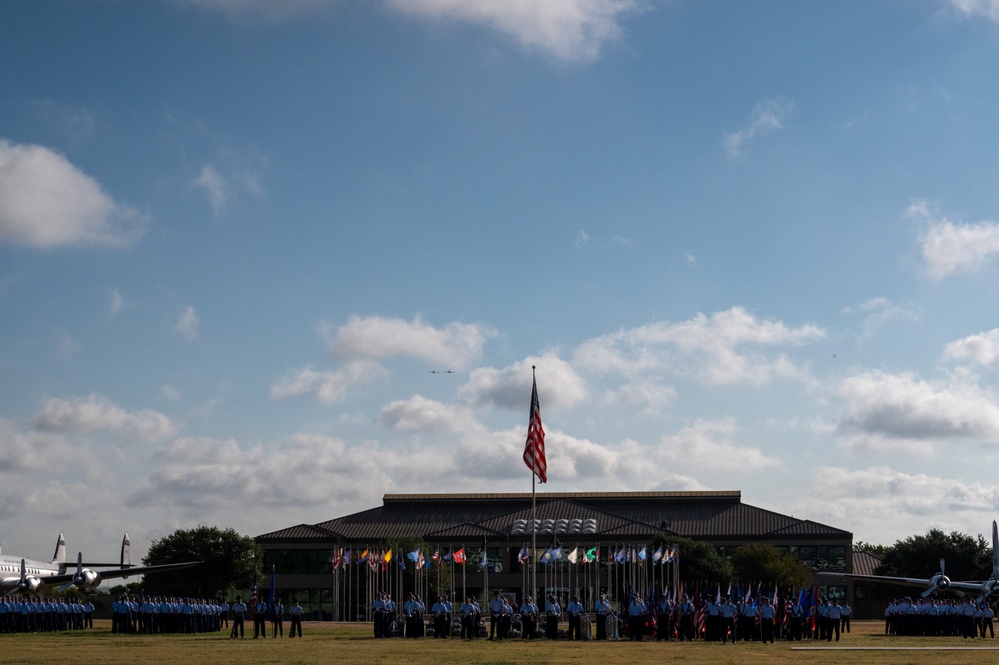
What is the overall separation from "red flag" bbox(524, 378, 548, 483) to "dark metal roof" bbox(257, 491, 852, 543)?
183ft

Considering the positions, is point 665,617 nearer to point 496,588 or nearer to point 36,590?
point 36,590

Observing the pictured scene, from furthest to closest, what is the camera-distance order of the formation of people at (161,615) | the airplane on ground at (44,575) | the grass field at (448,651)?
1. the airplane on ground at (44,575)
2. the formation of people at (161,615)
3. the grass field at (448,651)

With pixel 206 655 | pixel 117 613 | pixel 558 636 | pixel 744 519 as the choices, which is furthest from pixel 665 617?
pixel 744 519

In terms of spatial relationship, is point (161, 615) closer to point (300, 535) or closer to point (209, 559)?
point (209, 559)

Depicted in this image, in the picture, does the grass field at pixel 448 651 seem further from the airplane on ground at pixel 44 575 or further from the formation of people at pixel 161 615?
the airplane on ground at pixel 44 575

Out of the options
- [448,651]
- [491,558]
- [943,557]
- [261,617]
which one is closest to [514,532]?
[491,558]

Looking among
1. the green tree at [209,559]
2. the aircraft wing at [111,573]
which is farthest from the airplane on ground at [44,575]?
the green tree at [209,559]

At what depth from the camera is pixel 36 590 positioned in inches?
2643

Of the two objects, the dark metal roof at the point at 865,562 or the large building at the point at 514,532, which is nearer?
the large building at the point at 514,532

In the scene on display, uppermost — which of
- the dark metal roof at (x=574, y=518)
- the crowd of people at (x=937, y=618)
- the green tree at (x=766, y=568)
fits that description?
the dark metal roof at (x=574, y=518)

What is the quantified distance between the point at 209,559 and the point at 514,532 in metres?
26.4

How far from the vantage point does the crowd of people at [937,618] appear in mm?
49000

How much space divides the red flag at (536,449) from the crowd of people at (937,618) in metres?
16.4

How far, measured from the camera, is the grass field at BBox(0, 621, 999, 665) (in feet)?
98.5
